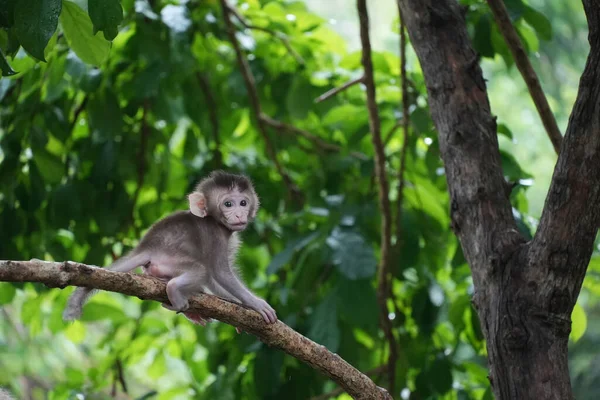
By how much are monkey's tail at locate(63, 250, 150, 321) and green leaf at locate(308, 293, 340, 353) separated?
1.08 m

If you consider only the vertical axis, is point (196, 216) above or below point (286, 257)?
above

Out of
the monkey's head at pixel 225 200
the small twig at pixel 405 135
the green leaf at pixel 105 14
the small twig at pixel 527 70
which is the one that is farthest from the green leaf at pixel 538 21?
the green leaf at pixel 105 14

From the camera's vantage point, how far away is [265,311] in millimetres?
2762

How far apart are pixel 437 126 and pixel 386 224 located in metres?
1.08

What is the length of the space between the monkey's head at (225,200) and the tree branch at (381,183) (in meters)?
0.88

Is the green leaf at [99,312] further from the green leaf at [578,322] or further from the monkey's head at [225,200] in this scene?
the green leaf at [578,322]

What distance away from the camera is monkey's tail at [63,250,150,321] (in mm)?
2854

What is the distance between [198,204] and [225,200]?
0.11 metres

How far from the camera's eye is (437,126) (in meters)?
3.12

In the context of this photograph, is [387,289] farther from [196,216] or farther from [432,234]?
[196,216]

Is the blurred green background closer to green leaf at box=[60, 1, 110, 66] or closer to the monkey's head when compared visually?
the monkey's head

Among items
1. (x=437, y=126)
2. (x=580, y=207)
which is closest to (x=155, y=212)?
(x=437, y=126)

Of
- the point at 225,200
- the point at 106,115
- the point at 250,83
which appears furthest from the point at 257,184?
the point at 225,200

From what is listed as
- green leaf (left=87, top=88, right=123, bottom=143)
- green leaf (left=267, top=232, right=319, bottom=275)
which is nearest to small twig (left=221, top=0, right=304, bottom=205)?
green leaf (left=87, top=88, right=123, bottom=143)
